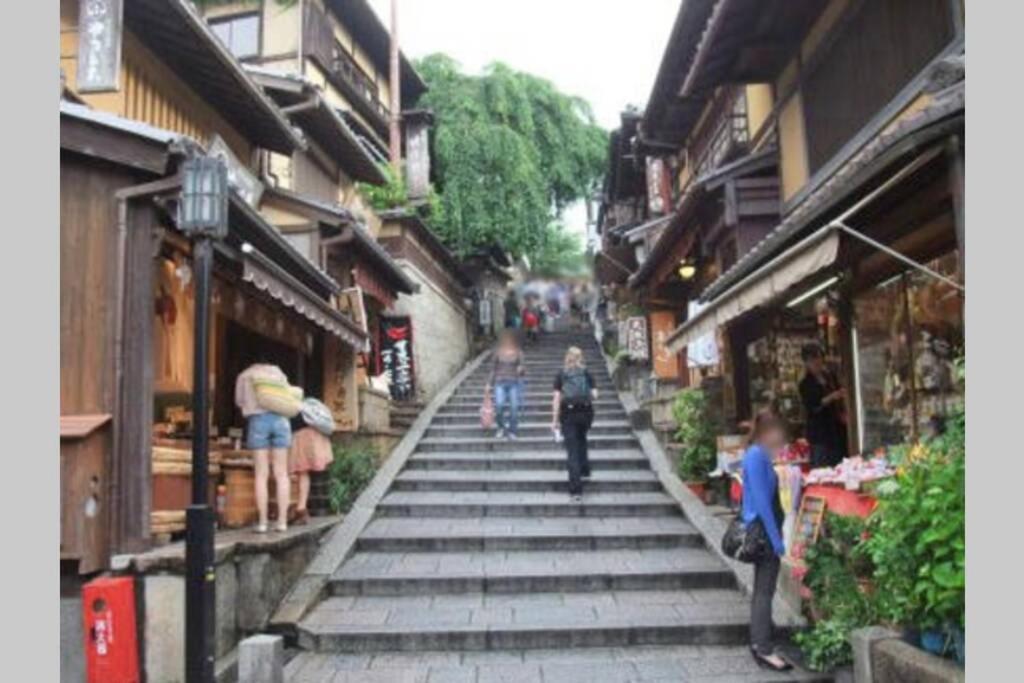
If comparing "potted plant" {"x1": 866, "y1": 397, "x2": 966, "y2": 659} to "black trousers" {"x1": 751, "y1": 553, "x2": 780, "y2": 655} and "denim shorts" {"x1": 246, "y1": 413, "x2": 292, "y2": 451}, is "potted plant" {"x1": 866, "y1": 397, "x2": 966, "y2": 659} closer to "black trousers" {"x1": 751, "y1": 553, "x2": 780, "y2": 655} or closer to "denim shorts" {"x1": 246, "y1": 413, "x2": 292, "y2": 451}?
"black trousers" {"x1": 751, "y1": 553, "x2": 780, "y2": 655}

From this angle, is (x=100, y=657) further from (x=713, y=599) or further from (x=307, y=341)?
(x=307, y=341)

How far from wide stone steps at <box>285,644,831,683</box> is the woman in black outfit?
128 inches

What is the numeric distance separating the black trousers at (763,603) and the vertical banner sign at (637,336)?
14.2 metres

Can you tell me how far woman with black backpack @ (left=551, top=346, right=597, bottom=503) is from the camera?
41.2 feet

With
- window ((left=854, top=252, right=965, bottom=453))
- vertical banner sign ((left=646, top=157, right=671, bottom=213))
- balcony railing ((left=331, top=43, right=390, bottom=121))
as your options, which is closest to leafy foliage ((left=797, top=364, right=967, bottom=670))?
window ((left=854, top=252, right=965, bottom=453))

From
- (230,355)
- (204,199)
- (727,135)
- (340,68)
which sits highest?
(340,68)

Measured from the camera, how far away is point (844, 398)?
33.6ft

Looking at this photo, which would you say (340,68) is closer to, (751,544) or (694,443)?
(694,443)

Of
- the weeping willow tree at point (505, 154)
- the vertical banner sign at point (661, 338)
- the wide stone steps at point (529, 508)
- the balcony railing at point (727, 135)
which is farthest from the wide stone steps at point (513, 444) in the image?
the weeping willow tree at point (505, 154)

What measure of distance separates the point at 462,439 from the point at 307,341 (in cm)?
413

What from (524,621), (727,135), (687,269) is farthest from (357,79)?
(524,621)

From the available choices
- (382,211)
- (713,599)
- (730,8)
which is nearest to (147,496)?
(713,599)

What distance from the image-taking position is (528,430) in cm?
1673

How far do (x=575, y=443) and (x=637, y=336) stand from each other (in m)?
9.69
